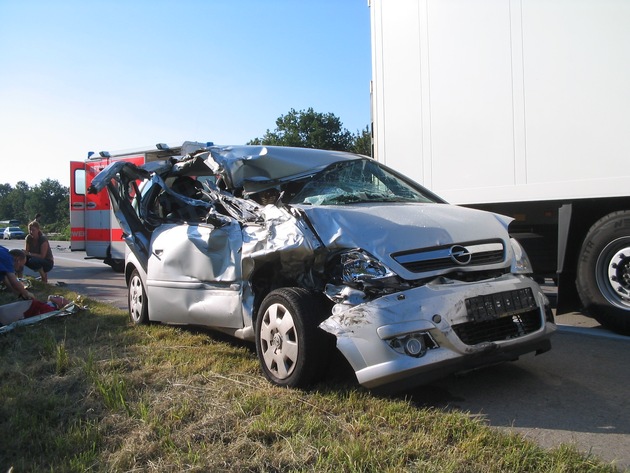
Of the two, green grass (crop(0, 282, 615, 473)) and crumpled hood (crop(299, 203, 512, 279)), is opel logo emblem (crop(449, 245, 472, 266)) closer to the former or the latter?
crumpled hood (crop(299, 203, 512, 279))

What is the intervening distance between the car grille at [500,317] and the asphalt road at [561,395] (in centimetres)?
41

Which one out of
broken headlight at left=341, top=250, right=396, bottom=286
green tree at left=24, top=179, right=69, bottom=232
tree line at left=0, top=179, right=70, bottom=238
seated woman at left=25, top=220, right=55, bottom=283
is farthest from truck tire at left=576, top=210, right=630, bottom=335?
green tree at left=24, top=179, right=69, bottom=232

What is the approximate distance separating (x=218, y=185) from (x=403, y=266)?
214 centimetres

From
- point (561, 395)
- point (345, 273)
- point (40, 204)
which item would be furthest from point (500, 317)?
point (40, 204)

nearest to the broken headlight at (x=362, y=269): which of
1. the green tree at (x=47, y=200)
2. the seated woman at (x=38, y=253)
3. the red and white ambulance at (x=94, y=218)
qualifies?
the seated woman at (x=38, y=253)

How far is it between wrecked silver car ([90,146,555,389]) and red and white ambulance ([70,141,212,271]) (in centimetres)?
842

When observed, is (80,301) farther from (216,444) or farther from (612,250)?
(612,250)

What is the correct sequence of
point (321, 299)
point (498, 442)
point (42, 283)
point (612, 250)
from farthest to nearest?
point (42, 283), point (612, 250), point (321, 299), point (498, 442)

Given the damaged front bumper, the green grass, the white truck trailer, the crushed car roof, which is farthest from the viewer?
the white truck trailer

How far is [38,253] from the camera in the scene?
11.1 m

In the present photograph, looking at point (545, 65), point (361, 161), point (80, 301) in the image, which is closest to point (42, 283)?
point (80, 301)

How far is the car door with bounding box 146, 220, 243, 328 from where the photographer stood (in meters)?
4.33

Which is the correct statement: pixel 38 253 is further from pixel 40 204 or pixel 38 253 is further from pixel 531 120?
pixel 40 204

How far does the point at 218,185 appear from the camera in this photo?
4891 millimetres
